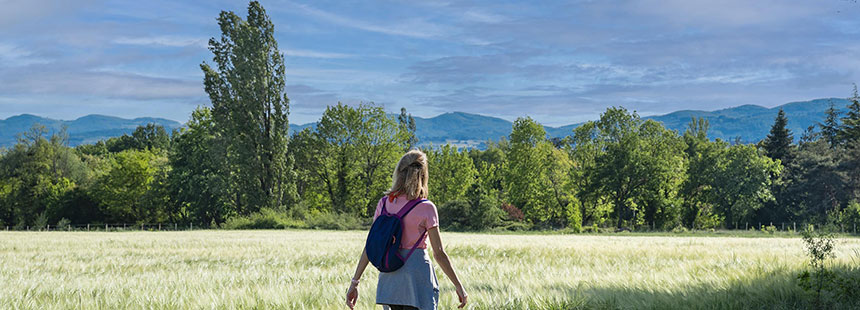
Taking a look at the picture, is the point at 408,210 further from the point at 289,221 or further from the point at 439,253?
the point at 289,221

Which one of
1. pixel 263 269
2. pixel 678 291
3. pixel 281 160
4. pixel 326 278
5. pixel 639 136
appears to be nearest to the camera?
pixel 678 291

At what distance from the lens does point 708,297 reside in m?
6.55

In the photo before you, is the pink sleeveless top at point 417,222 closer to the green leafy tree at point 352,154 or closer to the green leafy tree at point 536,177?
the green leafy tree at point 352,154

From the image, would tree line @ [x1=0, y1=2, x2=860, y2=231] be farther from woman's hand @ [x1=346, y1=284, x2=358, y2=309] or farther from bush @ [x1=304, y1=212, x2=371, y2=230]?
woman's hand @ [x1=346, y1=284, x2=358, y2=309]

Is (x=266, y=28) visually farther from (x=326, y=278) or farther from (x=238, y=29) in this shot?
(x=326, y=278)

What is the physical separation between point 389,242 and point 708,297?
3.78 m

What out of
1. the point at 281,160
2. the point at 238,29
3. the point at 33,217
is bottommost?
the point at 33,217

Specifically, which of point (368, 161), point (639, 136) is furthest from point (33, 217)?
point (639, 136)

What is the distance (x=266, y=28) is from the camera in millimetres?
52688

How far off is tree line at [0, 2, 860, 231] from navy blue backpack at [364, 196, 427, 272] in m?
41.9

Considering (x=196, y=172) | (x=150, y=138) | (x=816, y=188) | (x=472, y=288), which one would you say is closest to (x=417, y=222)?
(x=472, y=288)

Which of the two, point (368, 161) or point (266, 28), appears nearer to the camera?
point (266, 28)

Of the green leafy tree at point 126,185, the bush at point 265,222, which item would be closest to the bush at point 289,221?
the bush at point 265,222

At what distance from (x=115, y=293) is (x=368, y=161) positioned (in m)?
56.1
